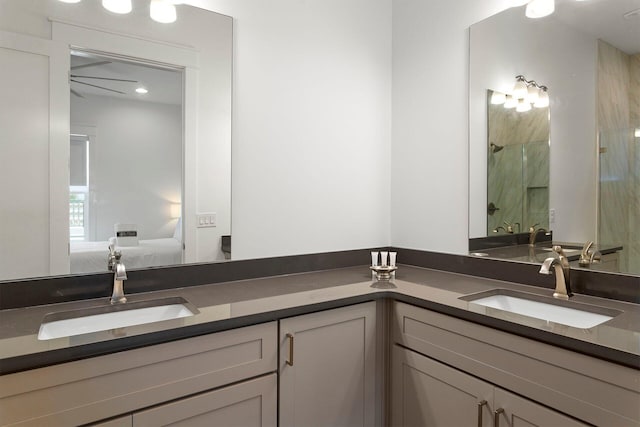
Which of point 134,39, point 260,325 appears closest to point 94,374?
point 260,325

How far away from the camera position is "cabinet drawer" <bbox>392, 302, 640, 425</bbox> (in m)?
1.03

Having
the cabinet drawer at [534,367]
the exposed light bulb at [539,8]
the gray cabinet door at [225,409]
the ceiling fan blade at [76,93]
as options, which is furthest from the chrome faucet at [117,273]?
the exposed light bulb at [539,8]

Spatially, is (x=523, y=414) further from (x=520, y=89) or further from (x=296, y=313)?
(x=520, y=89)

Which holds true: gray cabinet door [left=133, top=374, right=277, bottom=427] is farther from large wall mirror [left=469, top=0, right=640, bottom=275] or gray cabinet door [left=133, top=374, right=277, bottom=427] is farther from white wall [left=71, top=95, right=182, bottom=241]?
large wall mirror [left=469, top=0, right=640, bottom=275]

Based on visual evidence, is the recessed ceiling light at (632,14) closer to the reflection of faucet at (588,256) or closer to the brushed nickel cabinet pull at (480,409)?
the reflection of faucet at (588,256)

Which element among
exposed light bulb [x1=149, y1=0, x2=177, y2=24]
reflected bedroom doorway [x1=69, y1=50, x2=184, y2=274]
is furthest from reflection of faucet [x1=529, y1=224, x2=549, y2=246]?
exposed light bulb [x1=149, y1=0, x2=177, y2=24]

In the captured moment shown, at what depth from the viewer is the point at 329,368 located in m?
1.54

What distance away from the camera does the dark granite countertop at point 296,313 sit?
1029 millimetres

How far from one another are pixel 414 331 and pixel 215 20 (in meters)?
1.63

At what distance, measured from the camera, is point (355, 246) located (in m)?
2.30

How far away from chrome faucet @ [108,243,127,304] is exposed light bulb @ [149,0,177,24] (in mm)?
977

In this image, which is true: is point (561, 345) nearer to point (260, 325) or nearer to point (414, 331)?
point (414, 331)

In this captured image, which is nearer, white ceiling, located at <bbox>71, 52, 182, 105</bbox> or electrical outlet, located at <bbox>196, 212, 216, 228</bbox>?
white ceiling, located at <bbox>71, 52, 182, 105</bbox>

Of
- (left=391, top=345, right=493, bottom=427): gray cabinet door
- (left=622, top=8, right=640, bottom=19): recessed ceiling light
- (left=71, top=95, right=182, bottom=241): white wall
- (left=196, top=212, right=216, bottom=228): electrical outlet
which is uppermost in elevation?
(left=622, top=8, right=640, bottom=19): recessed ceiling light
